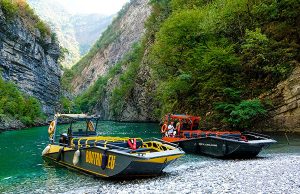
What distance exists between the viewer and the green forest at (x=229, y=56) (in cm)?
3139

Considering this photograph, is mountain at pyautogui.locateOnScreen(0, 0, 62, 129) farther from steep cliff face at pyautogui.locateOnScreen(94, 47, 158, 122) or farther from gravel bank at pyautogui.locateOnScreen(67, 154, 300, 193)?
gravel bank at pyautogui.locateOnScreen(67, 154, 300, 193)

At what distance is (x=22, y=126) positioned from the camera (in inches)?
2227

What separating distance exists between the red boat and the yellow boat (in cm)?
473

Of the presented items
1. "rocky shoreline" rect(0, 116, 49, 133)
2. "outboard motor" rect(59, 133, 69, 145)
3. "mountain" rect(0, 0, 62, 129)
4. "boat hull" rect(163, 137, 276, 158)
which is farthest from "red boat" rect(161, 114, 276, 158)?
"mountain" rect(0, 0, 62, 129)

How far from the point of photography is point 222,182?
12766 mm

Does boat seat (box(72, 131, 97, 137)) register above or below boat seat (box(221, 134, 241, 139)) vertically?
below

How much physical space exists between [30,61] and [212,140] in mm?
58723

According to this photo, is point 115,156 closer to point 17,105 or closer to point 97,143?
point 97,143

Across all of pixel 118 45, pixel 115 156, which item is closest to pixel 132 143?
pixel 115 156

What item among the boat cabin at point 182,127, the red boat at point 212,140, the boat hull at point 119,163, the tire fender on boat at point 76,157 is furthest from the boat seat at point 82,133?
the boat cabin at point 182,127

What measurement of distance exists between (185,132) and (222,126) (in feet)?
28.9

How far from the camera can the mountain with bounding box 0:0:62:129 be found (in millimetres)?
62219

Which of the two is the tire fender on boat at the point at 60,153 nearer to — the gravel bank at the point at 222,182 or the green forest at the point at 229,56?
the gravel bank at the point at 222,182

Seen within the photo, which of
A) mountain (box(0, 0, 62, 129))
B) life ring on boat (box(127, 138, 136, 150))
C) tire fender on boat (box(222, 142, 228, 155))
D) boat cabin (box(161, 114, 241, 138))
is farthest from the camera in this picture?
mountain (box(0, 0, 62, 129))
